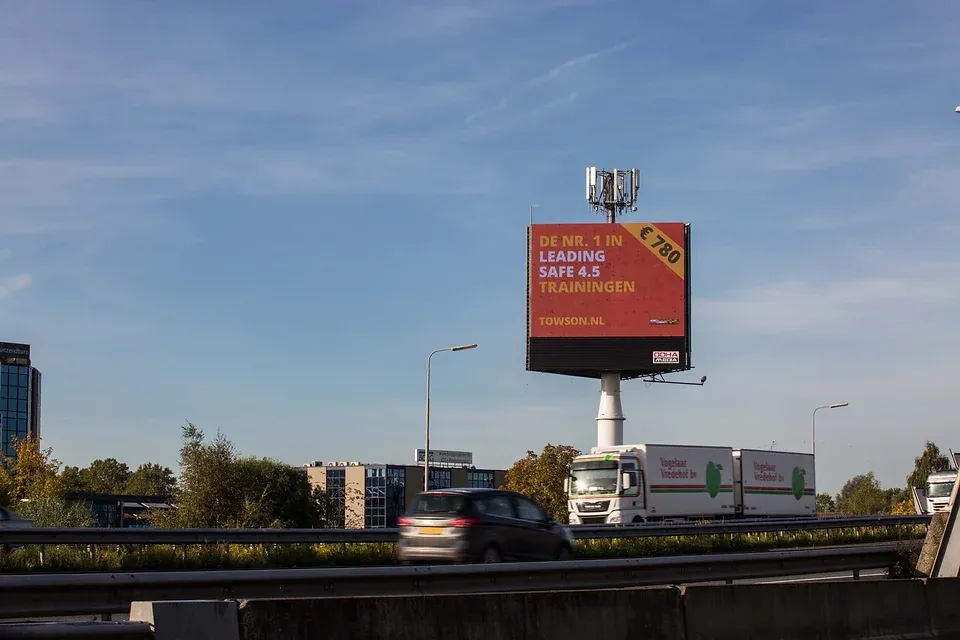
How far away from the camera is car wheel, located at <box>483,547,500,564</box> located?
742 inches

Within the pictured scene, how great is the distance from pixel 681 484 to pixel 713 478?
320 centimetres

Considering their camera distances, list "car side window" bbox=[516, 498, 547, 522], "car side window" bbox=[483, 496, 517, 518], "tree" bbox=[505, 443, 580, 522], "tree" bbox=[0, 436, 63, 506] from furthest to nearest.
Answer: "tree" bbox=[505, 443, 580, 522] < "tree" bbox=[0, 436, 63, 506] < "car side window" bbox=[516, 498, 547, 522] < "car side window" bbox=[483, 496, 517, 518]

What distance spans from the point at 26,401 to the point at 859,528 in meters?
137

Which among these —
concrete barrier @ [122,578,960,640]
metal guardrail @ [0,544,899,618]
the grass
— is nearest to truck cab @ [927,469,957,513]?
the grass

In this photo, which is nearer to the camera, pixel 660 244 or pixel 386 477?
pixel 660 244

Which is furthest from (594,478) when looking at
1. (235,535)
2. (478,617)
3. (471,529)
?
(478,617)

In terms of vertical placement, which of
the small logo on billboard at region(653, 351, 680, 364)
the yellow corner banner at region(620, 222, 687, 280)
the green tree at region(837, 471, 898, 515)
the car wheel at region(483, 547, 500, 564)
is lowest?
the green tree at region(837, 471, 898, 515)

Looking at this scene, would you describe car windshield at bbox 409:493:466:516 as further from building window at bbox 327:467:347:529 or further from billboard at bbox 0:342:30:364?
billboard at bbox 0:342:30:364

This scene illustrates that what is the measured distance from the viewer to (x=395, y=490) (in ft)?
377

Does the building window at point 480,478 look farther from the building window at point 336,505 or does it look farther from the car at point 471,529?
the car at point 471,529

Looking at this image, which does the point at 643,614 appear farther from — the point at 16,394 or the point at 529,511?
the point at 16,394

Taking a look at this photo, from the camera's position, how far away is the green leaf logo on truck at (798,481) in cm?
5309

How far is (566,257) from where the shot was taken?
56.8 m

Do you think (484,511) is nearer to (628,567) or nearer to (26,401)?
(628,567)
